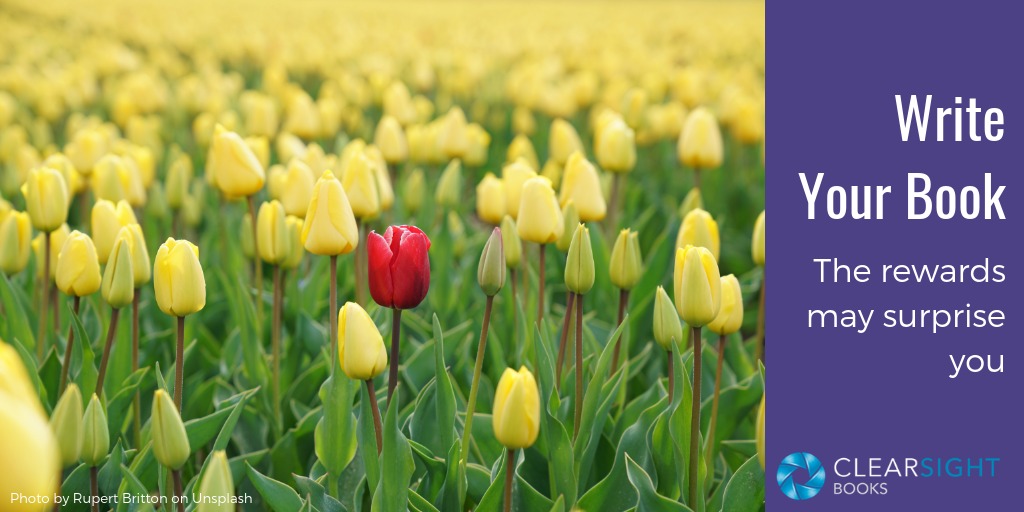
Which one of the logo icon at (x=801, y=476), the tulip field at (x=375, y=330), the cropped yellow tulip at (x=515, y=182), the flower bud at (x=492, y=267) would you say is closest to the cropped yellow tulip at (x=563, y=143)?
the tulip field at (x=375, y=330)

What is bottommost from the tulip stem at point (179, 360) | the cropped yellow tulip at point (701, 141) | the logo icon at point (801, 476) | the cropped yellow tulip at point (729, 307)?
the logo icon at point (801, 476)

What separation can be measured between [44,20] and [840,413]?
12.6m

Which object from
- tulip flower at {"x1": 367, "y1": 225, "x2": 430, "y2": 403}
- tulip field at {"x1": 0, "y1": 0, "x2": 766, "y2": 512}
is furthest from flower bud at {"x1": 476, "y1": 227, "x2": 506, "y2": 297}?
tulip flower at {"x1": 367, "y1": 225, "x2": 430, "y2": 403}

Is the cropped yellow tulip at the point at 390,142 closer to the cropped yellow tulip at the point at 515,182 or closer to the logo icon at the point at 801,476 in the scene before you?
the cropped yellow tulip at the point at 515,182

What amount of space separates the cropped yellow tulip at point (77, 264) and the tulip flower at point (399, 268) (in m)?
0.67

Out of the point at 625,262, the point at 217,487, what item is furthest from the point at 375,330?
the point at 625,262

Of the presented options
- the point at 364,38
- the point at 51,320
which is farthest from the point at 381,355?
the point at 364,38

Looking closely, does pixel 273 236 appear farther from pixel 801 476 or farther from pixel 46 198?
pixel 801 476

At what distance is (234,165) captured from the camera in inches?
96.8

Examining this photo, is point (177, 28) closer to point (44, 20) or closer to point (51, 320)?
point (44, 20)

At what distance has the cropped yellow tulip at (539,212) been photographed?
216cm

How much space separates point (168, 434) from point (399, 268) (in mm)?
469

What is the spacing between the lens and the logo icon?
1.72m

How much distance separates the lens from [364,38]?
10312 millimetres
